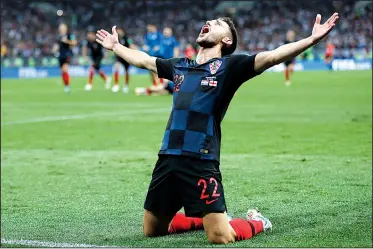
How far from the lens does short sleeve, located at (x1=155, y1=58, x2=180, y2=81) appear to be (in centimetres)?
689

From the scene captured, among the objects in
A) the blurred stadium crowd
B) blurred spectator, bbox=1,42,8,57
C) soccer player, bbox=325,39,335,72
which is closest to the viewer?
soccer player, bbox=325,39,335,72

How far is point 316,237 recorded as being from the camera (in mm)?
6648

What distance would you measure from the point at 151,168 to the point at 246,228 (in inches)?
199

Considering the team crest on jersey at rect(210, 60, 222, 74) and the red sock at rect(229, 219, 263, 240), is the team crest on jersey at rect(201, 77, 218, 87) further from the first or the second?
the red sock at rect(229, 219, 263, 240)

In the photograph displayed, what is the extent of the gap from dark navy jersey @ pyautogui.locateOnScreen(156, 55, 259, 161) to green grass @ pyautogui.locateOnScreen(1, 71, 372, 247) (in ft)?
2.47

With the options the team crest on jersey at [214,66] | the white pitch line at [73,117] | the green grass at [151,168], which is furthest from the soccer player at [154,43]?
the team crest on jersey at [214,66]

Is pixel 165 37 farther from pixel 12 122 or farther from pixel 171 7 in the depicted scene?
pixel 171 7

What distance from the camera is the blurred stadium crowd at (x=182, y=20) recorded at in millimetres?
56188

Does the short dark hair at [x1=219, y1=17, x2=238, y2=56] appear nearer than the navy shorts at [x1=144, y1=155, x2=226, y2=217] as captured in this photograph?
No

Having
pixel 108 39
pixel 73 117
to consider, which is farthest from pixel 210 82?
pixel 73 117

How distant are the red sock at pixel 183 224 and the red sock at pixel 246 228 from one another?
457mm

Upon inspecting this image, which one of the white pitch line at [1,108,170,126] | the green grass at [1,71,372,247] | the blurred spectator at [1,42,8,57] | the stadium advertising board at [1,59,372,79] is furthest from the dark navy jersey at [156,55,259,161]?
the blurred spectator at [1,42,8,57]

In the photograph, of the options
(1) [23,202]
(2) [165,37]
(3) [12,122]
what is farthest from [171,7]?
(1) [23,202]

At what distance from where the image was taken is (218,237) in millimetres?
6387
